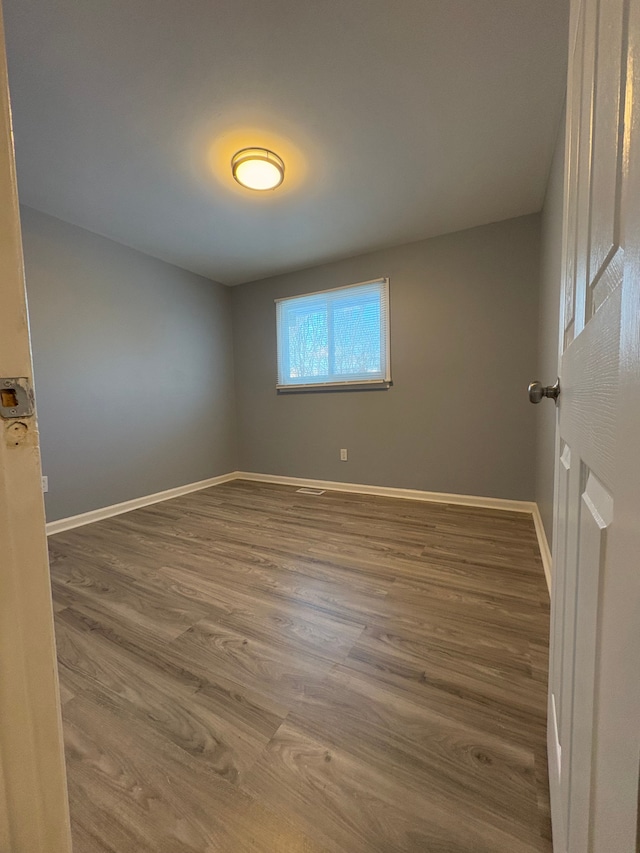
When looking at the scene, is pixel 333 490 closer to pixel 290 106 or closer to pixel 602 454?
pixel 290 106

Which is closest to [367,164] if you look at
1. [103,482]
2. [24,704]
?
[24,704]

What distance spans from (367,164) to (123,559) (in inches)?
109

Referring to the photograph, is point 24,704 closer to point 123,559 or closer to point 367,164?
point 123,559

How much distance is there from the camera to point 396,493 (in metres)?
3.17

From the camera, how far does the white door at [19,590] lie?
370 millimetres

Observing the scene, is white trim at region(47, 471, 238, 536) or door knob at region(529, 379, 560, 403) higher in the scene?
door knob at region(529, 379, 560, 403)

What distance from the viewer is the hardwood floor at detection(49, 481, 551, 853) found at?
2.40 feet

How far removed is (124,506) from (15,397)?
9.98 ft

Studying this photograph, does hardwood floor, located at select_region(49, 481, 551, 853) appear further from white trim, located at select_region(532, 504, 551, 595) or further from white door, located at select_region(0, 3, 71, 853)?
white door, located at select_region(0, 3, 71, 853)

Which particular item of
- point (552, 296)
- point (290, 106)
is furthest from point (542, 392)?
point (290, 106)

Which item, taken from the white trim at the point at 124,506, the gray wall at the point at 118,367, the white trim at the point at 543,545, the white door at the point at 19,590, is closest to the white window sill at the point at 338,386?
the gray wall at the point at 118,367

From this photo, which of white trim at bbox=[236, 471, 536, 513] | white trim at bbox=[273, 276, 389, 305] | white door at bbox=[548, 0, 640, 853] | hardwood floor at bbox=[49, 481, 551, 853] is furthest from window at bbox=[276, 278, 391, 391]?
white door at bbox=[548, 0, 640, 853]

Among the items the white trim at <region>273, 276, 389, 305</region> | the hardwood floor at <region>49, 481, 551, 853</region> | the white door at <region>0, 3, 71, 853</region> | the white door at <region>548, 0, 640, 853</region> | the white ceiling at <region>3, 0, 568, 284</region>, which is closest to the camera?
the white door at <region>548, 0, 640, 853</region>

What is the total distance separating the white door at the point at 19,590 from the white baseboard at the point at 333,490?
2025 mm
